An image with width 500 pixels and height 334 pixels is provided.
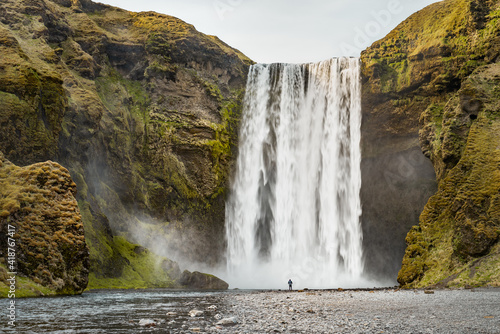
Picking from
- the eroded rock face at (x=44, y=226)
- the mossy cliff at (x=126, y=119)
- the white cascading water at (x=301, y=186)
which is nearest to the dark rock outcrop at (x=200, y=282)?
the mossy cliff at (x=126, y=119)

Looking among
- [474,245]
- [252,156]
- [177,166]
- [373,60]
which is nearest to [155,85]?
[177,166]

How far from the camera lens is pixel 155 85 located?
5544 centimetres

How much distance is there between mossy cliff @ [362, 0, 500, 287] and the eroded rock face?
23.5 m

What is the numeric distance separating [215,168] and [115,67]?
20223 millimetres

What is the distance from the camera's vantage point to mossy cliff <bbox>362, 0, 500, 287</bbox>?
28.6 metres

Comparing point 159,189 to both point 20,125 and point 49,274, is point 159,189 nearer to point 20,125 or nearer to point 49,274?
point 20,125

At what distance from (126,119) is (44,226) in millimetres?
29781

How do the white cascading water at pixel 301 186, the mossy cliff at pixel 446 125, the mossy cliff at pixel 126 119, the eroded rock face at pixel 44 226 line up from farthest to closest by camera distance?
the white cascading water at pixel 301 186, the mossy cliff at pixel 126 119, the mossy cliff at pixel 446 125, the eroded rock face at pixel 44 226

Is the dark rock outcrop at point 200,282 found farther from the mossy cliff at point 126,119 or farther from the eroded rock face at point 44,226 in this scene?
the eroded rock face at point 44,226

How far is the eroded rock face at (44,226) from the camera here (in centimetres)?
2220

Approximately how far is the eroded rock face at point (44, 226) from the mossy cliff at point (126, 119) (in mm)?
9647

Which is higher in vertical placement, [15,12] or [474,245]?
[15,12]

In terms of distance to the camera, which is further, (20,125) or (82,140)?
(82,140)

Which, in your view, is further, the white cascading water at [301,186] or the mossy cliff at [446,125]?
the white cascading water at [301,186]
